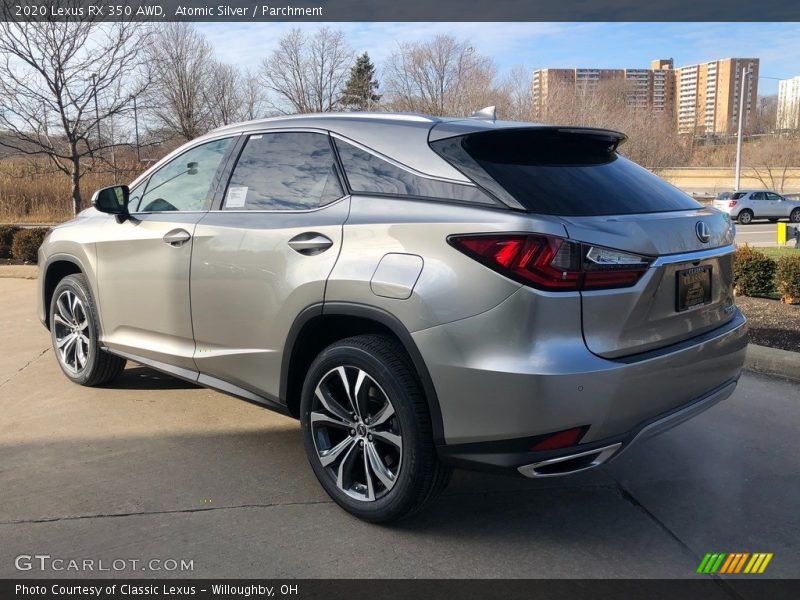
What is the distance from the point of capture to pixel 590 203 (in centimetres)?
288

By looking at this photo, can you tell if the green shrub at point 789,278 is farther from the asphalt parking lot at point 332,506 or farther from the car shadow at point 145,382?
the car shadow at point 145,382

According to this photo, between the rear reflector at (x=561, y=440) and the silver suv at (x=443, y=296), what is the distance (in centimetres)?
1

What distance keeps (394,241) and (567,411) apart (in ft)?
3.17

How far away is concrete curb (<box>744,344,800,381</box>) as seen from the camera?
5.36 m

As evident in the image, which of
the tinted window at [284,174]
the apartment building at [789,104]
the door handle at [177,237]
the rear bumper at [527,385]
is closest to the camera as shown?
the rear bumper at [527,385]

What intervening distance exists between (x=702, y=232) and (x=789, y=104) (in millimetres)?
84421

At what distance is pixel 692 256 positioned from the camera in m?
2.97

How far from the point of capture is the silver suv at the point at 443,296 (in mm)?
2584

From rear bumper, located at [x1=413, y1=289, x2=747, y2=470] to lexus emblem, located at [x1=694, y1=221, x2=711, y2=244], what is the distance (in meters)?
0.57

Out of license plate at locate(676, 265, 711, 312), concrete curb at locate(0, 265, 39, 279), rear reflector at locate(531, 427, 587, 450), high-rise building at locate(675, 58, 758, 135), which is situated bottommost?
concrete curb at locate(0, 265, 39, 279)

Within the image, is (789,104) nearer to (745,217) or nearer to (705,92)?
(705,92)

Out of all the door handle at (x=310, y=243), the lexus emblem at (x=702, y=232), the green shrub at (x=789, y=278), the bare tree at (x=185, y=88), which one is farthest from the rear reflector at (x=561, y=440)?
the bare tree at (x=185, y=88)
